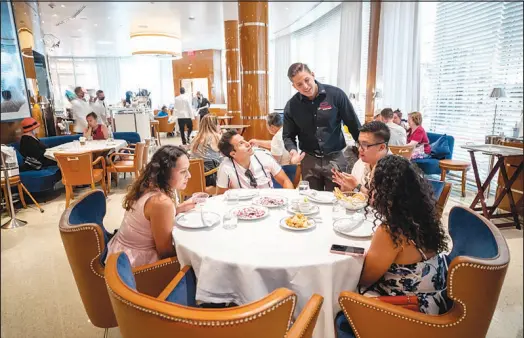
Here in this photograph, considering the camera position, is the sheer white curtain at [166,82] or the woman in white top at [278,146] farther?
the sheer white curtain at [166,82]

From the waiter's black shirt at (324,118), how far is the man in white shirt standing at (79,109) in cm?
657

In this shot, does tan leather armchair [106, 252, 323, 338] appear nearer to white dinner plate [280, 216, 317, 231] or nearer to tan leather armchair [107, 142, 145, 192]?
Answer: white dinner plate [280, 216, 317, 231]

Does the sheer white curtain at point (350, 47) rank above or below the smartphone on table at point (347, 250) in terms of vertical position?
above

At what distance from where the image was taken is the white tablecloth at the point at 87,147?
5035 mm

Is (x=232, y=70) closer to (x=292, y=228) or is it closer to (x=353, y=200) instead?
(x=353, y=200)

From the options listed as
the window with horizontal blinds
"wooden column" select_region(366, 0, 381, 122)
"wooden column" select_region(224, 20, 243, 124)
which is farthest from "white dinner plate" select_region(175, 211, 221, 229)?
"wooden column" select_region(224, 20, 243, 124)

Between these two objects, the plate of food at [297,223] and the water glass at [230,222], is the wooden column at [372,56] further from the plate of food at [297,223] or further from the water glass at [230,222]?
the water glass at [230,222]

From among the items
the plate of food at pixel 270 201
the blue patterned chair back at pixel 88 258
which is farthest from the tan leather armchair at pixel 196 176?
the blue patterned chair back at pixel 88 258

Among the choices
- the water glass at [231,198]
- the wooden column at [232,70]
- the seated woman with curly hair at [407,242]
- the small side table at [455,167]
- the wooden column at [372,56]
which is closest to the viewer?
the seated woman with curly hair at [407,242]

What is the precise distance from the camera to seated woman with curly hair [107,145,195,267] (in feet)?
5.97

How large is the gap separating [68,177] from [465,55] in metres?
5.71

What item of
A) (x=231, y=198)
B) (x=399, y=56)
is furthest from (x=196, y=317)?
(x=399, y=56)

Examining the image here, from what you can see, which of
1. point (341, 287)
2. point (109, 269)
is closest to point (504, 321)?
point (341, 287)

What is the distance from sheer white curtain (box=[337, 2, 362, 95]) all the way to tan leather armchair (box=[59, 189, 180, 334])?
6766mm
